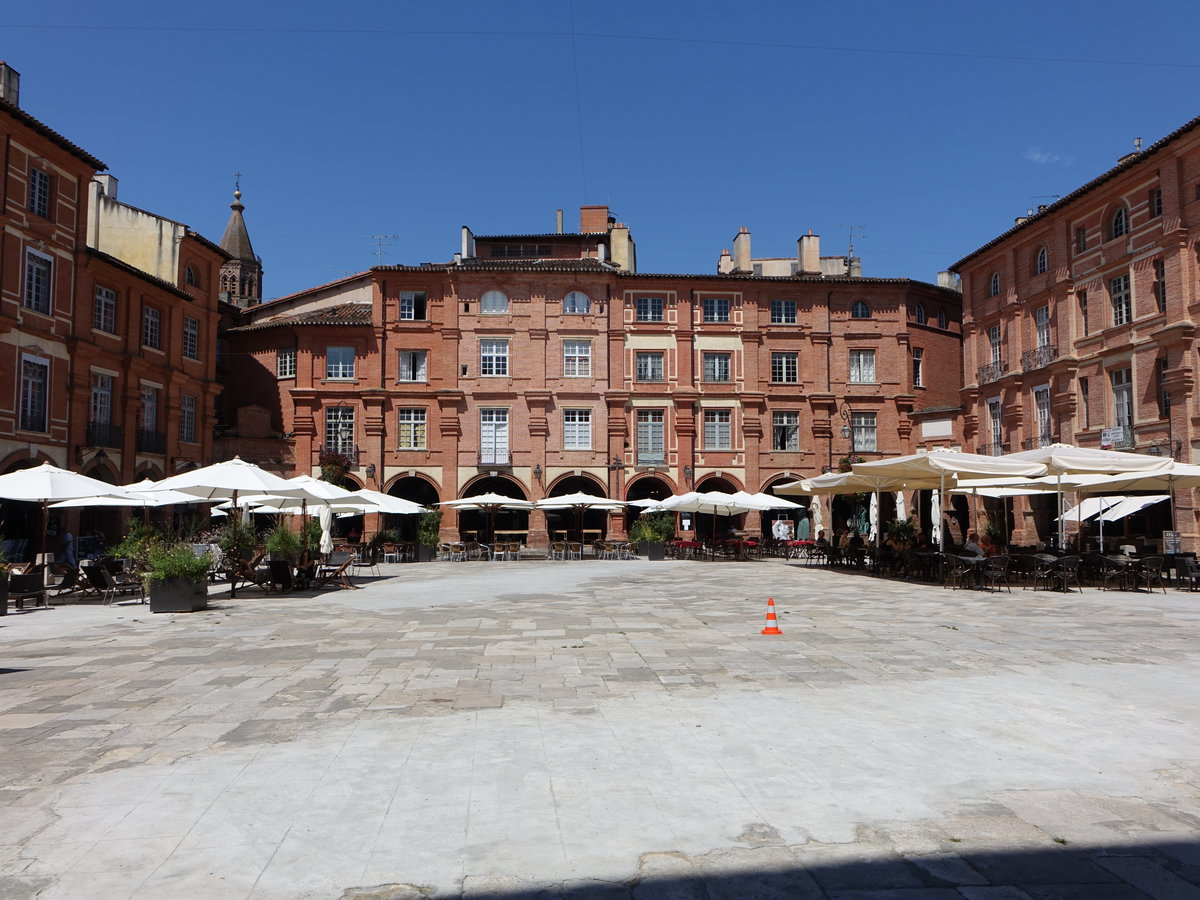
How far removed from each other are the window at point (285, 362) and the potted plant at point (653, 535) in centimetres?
1737

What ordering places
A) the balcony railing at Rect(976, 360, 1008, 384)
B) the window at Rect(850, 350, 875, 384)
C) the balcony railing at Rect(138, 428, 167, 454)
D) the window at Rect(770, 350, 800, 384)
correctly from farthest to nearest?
the window at Rect(850, 350, 875, 384), the window at Rect(770, 350, 800, 384), the balcony railing at Rect(976, 360, 1008, 384), the balcony railing at Rect(138, 428, 167, 454)

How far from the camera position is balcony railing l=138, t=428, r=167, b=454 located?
3097 cm

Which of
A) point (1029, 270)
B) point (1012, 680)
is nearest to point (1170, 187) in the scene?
point (1029, 270)

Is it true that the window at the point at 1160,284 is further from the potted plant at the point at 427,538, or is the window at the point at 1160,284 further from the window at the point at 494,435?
the potted plant at the point at 427,538

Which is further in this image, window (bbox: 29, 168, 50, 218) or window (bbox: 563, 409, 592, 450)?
window (bbox: 563, 409, 592, 450)

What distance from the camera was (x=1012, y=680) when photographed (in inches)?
314

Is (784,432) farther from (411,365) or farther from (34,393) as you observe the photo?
(34,393)

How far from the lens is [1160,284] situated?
26.6 m

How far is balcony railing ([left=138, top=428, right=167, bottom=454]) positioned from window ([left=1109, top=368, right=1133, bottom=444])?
33199 mm

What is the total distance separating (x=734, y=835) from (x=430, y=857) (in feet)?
4.70

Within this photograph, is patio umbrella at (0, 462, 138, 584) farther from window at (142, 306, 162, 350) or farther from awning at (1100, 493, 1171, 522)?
awning at (1100, 493, 1171, 522)

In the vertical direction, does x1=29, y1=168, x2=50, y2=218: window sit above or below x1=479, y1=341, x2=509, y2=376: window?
above

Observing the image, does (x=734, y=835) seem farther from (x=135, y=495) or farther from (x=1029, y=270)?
(x=1029, y=270)

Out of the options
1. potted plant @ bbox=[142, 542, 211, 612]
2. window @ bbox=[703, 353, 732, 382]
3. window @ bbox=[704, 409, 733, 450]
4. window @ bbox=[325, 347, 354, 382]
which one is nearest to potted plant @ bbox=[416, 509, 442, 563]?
window @ bbox=[325, 347, 354, 382]
